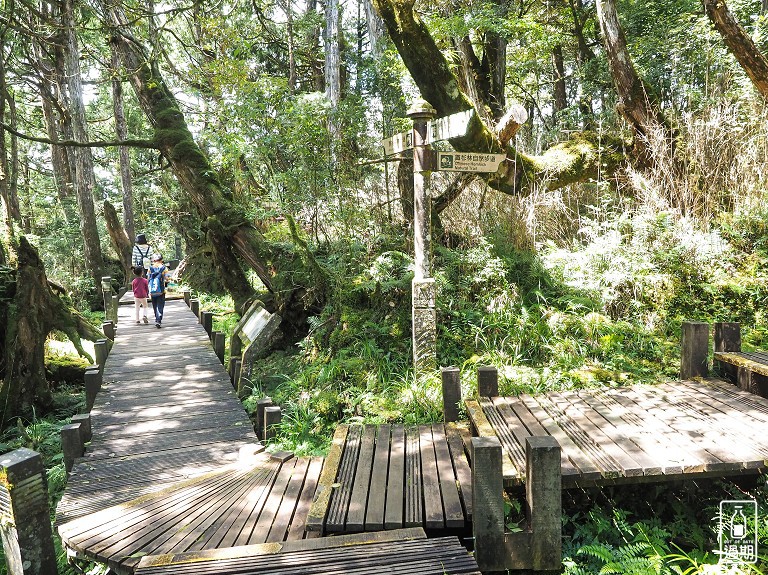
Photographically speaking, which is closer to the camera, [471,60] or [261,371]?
[261,371]

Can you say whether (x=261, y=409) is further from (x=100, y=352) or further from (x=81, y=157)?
(x=81, y=157)

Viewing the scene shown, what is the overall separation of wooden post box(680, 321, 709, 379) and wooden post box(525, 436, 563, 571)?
2.83 m

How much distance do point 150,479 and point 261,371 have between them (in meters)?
3.75

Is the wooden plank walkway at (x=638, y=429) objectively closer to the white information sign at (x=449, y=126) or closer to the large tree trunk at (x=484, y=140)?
the white information sign at (x=449, y=126)

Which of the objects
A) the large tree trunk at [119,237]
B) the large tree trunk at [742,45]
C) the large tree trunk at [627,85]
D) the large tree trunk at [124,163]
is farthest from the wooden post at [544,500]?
the large tree trunk at [124,163]

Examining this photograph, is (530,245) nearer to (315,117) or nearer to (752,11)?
(315,117)

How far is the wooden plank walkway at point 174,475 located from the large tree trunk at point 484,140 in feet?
15.9

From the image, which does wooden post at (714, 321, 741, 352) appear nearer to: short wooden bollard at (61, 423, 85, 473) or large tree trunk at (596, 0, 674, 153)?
large tree trunk at (596, 0, 674, 153)

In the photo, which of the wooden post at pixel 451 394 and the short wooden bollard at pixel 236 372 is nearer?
the wooden post at pixel 451 394

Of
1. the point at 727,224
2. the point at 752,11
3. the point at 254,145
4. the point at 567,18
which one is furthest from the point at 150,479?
the point at 567,18

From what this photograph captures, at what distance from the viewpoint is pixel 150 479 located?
4496 mm

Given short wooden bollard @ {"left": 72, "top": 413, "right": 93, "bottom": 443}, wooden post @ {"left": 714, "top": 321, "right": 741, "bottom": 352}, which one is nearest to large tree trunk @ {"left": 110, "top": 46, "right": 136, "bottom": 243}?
short wooden bollard @ {"left": 72, "top": 413, "right": 93, "bottom": 443}

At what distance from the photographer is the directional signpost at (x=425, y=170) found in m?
5.61

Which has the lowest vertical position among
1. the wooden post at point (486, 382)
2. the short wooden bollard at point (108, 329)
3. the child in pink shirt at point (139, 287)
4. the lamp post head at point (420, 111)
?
the wooden post at point (486, 382)
